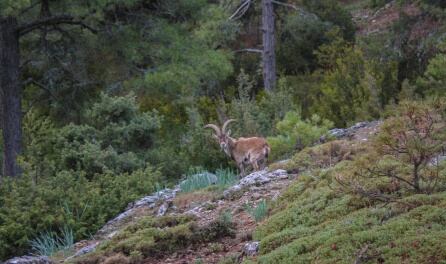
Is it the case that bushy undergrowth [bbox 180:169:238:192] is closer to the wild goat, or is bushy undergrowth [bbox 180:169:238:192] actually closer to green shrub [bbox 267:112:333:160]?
the wild goat

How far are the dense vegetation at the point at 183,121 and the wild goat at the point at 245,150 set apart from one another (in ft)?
2.25

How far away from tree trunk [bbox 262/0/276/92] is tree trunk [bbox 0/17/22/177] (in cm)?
1088

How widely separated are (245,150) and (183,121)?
7.89m

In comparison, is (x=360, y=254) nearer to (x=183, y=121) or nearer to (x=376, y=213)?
(x=376, y=213)

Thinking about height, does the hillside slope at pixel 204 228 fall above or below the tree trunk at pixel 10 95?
below

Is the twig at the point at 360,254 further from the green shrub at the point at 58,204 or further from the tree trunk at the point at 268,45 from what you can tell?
the tree trunk at the point at 268,45

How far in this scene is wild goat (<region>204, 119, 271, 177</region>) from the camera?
13.3 m

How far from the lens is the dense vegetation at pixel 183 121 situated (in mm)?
7551

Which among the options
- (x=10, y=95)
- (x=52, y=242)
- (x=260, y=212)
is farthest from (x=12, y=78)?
(x=260, y=212)

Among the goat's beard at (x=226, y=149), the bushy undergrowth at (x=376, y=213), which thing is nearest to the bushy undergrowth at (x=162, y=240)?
the bushy undergrowth at (x=376, y=213)

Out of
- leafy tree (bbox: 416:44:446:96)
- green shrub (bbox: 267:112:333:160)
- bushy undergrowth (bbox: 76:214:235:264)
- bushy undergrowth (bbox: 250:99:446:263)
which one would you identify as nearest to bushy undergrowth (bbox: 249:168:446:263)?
bushy undergrowth (bbox: 250:99:446:263)

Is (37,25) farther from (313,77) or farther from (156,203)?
(313,77)

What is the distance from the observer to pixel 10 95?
50.0ft

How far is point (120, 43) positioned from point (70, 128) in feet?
5.97
